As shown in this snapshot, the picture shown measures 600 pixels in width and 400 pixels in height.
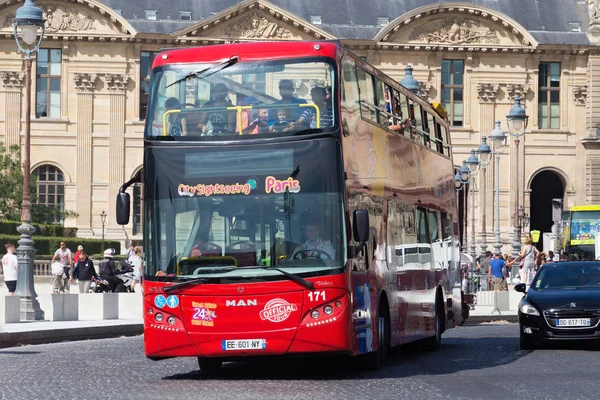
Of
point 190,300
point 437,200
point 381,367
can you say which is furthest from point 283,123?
point 437,200

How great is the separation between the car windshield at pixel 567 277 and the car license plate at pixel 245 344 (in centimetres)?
720

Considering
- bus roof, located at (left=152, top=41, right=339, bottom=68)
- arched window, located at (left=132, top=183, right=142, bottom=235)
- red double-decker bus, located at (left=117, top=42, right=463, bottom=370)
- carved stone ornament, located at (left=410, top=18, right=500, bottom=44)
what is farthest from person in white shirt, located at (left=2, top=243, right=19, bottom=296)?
carved stone ornament, located at (left=410, top=18, right=500, bottom=44)

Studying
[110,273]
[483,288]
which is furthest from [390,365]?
[483,288]

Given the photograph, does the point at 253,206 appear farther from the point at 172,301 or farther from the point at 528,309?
the point at 528,309

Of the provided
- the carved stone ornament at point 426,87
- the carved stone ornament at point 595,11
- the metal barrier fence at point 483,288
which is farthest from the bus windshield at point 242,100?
the carved stone ornament at point 595,11

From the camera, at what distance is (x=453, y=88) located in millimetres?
74062

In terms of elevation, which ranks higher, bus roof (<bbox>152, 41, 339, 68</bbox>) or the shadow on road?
bus roof (<bbox>152, 41, 339, 68</bbox>)

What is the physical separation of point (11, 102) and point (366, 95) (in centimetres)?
5518

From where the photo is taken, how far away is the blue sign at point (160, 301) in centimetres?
1606

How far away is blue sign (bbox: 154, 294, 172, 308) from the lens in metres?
16.1

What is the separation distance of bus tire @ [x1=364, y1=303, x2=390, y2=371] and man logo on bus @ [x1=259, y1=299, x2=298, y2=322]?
1.75 m

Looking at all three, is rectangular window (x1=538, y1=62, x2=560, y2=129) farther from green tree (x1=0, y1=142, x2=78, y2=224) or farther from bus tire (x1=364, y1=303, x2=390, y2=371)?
bus tire (x1=364, y1=303, x2=390, y2=371)

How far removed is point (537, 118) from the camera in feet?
244

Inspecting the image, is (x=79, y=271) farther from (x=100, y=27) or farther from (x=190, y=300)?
(x=100, y=27)
